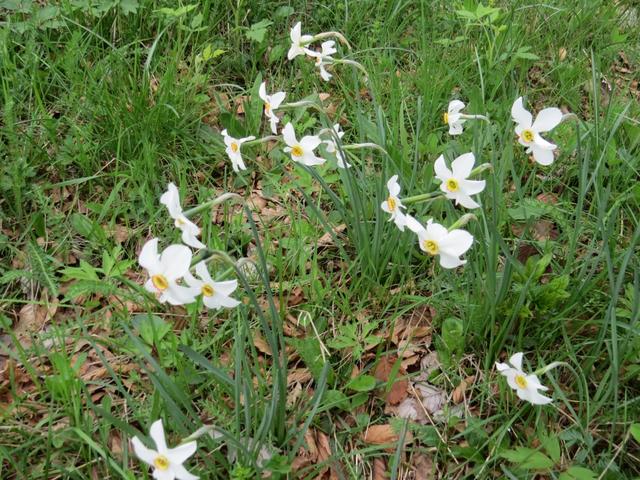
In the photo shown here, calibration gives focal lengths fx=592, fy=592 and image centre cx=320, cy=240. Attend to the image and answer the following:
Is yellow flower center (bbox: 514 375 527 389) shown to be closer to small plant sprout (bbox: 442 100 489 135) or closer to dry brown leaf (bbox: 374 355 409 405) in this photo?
dry brown leaf (bbox: 374 355 409 405)

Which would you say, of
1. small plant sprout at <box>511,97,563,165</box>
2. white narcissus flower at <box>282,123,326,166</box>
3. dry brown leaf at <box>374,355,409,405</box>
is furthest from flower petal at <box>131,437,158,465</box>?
small plant sprout at <box>511,97,563,165</box>

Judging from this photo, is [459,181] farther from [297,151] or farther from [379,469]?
[379,469]

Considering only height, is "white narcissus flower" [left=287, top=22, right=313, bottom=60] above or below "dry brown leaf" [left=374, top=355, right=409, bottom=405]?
above

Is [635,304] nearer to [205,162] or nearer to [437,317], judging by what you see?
[437,317]

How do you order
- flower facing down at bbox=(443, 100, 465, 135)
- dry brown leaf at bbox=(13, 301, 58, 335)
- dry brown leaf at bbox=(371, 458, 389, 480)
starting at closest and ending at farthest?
1. dry brown leaf at bbox=(371, 458, 389, 480)
2. flower facing down at bbox=(443, 100, 465, 135)
3. dry brown leaf at bbox=(13, 301, 58, 335)

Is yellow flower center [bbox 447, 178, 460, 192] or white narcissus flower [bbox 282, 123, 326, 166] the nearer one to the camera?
yellow flower center [bbox 447, 178, 460, 192]

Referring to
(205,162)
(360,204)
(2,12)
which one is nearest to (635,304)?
(360,204)

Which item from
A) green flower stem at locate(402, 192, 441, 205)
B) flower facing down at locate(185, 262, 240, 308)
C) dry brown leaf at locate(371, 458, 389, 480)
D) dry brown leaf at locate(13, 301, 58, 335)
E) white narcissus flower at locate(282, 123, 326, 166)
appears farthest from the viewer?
dry brown leaf at locate(13, 301, 58, 335)
